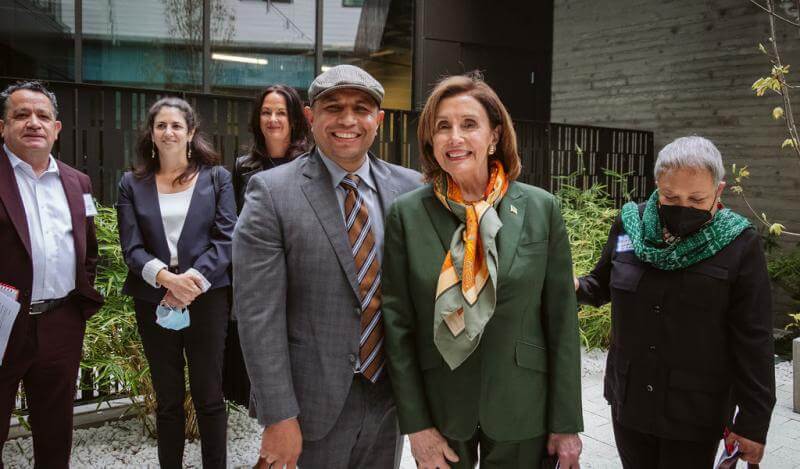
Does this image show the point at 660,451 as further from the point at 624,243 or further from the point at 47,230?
the point at 47,230

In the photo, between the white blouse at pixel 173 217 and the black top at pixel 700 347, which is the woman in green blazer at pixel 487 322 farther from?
the white blouse at pixel 173 217

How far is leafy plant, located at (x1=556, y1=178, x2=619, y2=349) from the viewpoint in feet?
18.5

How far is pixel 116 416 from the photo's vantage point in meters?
3.88

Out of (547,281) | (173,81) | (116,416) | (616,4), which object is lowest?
(116,416)

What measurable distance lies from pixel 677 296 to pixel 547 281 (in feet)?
1.83

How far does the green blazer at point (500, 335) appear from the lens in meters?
1.65

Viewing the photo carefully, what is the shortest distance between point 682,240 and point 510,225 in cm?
67

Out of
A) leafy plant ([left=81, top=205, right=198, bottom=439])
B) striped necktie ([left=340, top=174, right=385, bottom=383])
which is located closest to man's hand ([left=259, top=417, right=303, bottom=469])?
striped necktie ([left=340, top=174, right=385, bottom=383])

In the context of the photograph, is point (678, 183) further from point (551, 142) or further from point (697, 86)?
point (697, 86)

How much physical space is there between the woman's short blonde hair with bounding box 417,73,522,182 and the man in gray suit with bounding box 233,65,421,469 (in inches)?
6.2

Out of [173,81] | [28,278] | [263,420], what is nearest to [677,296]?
[263,420]

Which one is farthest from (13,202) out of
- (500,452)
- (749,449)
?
(749,449)

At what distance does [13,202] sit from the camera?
2404mm

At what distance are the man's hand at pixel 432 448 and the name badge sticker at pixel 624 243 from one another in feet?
3.21
